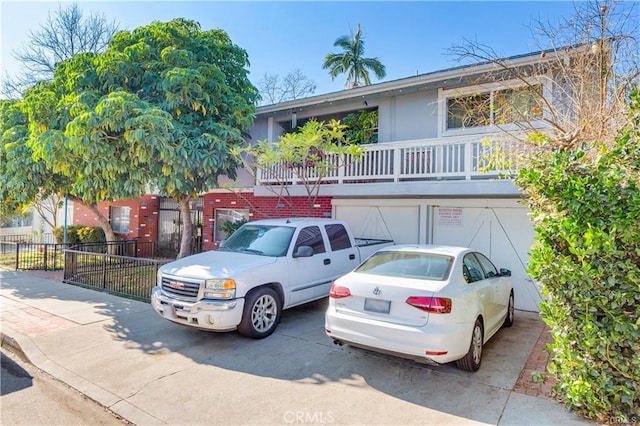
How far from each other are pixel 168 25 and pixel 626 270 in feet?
37.8

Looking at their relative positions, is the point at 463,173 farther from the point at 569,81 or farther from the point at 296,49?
the point at 296,49

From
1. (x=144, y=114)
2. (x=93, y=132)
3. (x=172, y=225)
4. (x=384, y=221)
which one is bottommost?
(x=172, y=225)

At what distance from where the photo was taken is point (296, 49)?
13.9 m

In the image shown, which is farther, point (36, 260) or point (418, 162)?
point (36, 260)

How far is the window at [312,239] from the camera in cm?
694

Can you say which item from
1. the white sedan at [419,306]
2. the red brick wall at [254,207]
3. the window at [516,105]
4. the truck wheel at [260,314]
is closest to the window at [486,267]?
the white sedan at [419,306]

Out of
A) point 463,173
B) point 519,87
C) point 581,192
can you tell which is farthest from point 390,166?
point 581,192

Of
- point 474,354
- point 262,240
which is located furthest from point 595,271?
point 262,240

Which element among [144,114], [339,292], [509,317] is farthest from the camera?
[144,114]

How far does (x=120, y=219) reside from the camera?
712 inches

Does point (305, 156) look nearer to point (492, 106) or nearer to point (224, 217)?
point (492, 106)

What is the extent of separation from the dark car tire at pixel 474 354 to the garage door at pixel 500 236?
418 centimetres

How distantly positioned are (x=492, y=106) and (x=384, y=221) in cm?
429

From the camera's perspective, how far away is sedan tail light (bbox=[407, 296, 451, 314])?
415 cm
